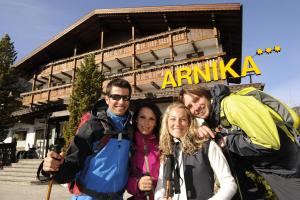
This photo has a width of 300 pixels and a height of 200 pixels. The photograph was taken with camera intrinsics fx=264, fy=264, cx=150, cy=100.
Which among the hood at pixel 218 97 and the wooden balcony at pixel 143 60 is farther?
the wooden balcony at pixel 143 60

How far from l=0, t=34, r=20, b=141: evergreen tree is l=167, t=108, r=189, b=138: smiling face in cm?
1936

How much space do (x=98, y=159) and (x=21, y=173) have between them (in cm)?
1354

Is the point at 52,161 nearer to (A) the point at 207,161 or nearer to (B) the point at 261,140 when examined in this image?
(A) the point at 207,161

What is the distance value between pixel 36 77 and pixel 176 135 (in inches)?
948

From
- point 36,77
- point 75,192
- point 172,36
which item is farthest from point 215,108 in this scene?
point 36,77

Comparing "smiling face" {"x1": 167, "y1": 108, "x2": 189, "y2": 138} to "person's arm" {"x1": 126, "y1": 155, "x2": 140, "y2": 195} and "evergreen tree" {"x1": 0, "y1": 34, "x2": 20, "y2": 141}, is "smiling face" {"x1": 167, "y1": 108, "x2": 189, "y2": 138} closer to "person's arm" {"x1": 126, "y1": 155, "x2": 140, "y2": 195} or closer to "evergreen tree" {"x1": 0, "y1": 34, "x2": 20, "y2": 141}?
"person's arm" {"x1": 126, "y1": 155, "x2": 140, "y2": 195}

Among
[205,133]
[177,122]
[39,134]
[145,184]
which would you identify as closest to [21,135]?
[39,134]

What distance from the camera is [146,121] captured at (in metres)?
3.33

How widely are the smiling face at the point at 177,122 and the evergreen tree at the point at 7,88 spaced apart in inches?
762

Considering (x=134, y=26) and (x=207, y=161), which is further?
(x=134, y=26)

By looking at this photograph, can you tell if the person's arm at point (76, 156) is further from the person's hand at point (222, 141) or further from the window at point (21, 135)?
the window at point (21, 135)

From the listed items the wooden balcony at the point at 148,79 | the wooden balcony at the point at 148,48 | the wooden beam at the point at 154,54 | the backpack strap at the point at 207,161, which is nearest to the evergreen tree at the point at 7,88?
the wooden balcony at the point at 148,79

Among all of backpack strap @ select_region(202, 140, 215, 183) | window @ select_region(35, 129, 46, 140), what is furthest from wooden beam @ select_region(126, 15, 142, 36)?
backpack strap @ select_region(202, 140, 215, 183)

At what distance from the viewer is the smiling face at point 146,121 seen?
10.8 ft
